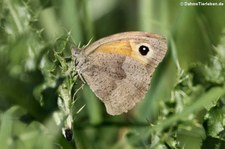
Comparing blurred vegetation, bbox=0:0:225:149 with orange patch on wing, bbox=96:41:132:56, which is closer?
blurred vegetation, bbox=0:0:225:149

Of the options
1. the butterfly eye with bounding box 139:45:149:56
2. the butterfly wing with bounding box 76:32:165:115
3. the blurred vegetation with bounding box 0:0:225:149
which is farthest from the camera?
the butterfly eye with bounding box 139:45:149:56

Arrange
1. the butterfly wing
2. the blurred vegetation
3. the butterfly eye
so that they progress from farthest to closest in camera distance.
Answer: the butterfly eye < the butterfly wing < the blurred vegetation

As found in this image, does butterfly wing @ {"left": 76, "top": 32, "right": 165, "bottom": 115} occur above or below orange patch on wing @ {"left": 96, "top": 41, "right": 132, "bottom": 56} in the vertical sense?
below

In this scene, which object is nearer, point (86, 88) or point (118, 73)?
point (118, 73)

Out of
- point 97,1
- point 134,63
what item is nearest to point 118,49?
point 134,63

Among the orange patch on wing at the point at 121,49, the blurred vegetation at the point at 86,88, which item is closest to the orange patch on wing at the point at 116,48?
the orange patch on wing at the point at 121,49

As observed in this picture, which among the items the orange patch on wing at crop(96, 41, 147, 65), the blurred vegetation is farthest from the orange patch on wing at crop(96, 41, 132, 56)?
the blurred vegetation

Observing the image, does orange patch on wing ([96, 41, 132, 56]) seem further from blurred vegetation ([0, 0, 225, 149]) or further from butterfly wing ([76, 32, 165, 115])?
blurred vegetation ([0, 0, 225, 149])

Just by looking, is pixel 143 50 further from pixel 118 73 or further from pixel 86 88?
pixel 86 88

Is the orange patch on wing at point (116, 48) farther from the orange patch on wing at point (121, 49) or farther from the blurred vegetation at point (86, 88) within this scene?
the blurred vegetation at point (86, 88)

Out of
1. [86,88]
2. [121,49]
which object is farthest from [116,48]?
[86,88]
